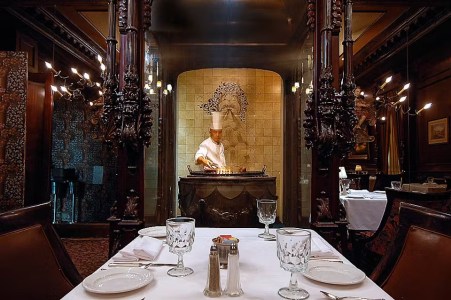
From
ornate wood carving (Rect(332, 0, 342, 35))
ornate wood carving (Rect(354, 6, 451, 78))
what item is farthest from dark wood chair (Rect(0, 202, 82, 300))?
ornate wood carving (Rect(354, 6, 451, 78))

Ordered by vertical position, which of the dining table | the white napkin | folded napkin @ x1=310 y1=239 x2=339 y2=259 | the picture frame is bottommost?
the dining table

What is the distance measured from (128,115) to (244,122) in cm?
450

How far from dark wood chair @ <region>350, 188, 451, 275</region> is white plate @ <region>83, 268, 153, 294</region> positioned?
1.78 m

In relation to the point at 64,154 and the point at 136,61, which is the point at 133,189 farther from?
the point at 64,154

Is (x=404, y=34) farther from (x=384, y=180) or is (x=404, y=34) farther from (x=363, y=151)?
(x=363, y=151)

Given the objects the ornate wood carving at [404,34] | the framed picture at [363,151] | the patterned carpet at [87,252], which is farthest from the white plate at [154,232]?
the framed picture at [363,151]

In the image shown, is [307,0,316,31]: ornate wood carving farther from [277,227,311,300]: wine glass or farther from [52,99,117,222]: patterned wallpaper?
[52,99,117,222]: patterned wallpaper

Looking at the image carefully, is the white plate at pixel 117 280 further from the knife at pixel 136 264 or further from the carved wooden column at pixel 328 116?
the carved wooden column at pixel 328 116

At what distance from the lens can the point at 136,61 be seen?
2.43m

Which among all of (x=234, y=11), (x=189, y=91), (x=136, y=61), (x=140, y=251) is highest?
(x=234, y=11)

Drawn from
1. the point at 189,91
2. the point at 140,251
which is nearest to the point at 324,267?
the point at 140,251

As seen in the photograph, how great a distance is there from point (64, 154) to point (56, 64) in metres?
1.43

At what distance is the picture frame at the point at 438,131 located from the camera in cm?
506

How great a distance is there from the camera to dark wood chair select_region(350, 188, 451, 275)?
7.77 feet
